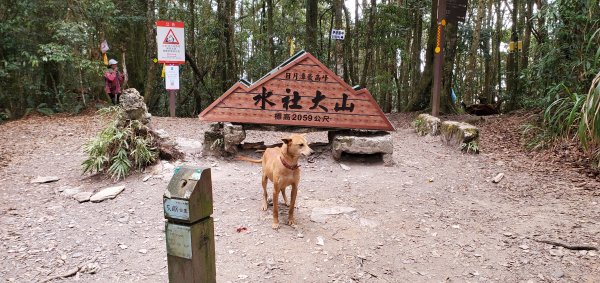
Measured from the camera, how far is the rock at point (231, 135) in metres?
6.39

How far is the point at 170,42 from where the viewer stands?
9.34 meters

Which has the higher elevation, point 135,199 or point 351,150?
point 351,150

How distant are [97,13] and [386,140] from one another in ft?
30.7

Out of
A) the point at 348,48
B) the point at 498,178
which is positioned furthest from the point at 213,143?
the point at 348,48

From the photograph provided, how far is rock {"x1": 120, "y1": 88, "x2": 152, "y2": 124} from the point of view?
5.72m

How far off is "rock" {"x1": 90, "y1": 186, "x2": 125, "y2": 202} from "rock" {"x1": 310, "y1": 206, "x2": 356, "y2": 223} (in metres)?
2.63

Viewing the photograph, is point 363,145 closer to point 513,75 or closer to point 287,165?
point 287,165

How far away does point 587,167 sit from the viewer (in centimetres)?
582

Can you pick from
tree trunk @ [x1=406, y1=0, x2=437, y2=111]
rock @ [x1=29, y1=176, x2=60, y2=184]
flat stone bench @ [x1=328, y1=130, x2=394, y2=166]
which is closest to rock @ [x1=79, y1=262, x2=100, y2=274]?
rock @ [x1=29, y1=176, x2=60, y2=184]

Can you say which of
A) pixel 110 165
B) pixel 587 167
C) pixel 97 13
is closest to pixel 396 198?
pixel 587 167

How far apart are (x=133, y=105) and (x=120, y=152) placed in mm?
741

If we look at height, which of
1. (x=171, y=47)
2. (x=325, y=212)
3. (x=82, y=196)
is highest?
(x=171, y=47)

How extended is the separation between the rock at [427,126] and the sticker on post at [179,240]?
24.2ft

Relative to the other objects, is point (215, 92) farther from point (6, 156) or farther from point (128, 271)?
point (128, 271)
